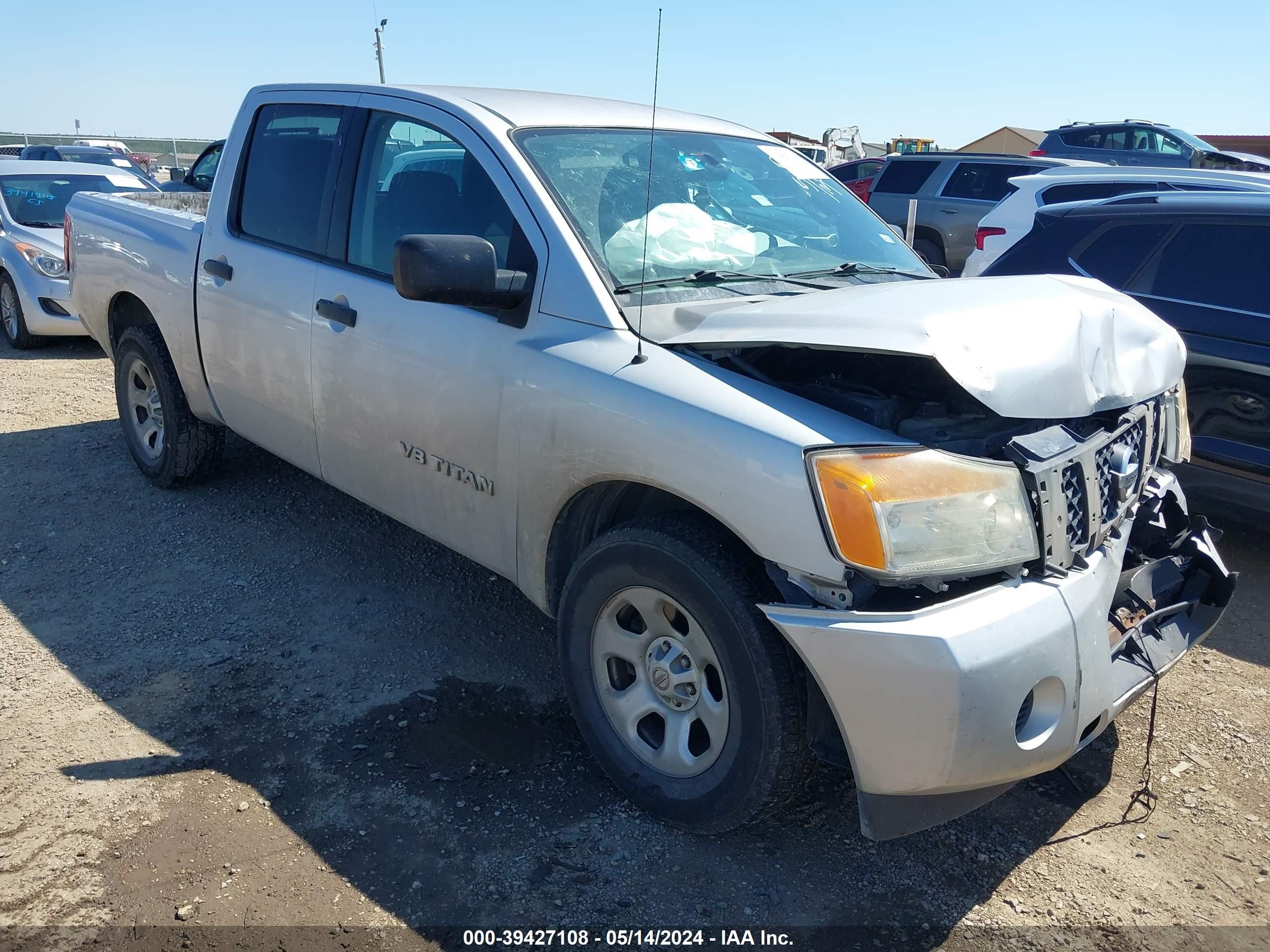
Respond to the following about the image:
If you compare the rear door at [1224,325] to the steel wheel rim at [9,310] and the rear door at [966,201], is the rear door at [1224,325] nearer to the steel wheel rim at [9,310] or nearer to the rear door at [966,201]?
the rear door at [966,201]

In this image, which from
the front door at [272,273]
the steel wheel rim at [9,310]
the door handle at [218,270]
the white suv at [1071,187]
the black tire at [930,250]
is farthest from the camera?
the black tire at [930,250]

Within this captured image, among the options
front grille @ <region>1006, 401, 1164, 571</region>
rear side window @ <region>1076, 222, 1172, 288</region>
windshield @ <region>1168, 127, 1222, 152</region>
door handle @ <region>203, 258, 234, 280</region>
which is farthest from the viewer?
windshield @ <region>1168, 127, 1222, 152</region>

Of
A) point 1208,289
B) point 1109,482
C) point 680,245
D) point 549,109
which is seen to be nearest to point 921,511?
point 1109,482

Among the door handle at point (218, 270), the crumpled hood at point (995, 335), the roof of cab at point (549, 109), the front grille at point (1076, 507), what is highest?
the roof of cab at point (549, 109)

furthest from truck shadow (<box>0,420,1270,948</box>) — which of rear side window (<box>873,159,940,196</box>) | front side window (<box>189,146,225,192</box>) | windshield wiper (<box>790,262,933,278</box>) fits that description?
rear side window (<box>873,159,940,196</box>)

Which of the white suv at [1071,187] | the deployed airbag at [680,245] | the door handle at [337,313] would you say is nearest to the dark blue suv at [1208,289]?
the white suv at [1071,187]

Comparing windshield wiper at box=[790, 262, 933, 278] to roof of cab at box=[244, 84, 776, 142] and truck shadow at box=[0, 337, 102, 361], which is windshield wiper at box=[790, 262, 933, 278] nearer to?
roof of cab at box=[244, 84, 776, 142]

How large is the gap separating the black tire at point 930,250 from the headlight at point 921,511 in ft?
35.5

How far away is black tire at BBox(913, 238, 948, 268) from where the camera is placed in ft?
41.4

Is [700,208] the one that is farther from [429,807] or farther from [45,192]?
[45,192]

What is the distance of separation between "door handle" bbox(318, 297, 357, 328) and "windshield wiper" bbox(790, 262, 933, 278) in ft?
5.02

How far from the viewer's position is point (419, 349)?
3.32 meters

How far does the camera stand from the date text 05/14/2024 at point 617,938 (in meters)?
2.45

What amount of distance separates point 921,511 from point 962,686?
15.3 inches
